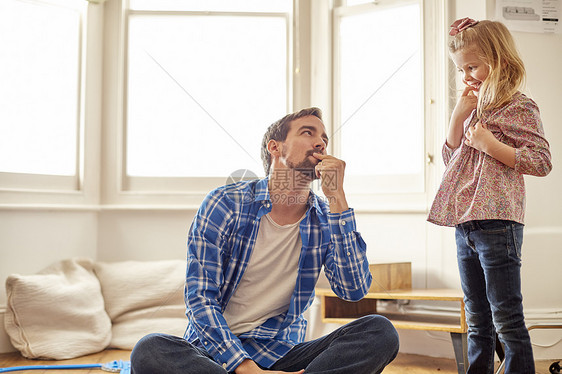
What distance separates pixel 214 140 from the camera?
2885 mm

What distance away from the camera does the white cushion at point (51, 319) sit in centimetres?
230

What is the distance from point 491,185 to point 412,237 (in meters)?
1.08

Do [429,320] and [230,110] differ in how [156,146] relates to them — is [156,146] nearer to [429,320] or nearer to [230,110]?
[230,110]

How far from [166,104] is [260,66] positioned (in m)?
0.55

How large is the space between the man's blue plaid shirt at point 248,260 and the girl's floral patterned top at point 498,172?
1.00ft

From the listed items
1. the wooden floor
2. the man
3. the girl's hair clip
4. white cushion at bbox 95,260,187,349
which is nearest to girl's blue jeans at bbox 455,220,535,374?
the man

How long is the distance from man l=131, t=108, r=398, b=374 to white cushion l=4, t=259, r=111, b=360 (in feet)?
3.66

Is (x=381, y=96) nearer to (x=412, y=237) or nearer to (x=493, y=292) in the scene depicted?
(x=412, y=237)

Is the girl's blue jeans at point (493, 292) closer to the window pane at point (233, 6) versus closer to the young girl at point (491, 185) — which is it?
the young girl at point (491, 185)

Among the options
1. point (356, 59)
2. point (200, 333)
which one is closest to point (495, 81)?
point (200, 333)

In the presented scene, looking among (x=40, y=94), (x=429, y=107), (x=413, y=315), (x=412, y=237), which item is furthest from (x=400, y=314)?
(x=40, y=94)

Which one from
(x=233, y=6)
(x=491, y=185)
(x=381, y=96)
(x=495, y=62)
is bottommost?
(x=491, y=185)

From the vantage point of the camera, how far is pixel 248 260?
1.49 m

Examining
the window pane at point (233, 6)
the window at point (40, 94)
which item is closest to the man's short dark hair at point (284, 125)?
the window pane at point (233, 6)
